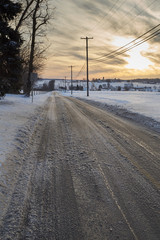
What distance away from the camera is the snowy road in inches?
79.2

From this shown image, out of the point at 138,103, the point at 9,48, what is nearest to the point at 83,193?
the point at 9,48

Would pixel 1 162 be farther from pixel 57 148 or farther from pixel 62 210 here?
pixel 62 210

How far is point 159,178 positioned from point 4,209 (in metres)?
2.80

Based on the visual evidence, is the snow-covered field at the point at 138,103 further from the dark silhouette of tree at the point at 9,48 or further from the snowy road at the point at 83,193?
the dark silhouette of tree at the point at 9,48

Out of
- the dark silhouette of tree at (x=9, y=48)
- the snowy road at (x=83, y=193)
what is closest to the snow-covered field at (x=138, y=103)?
the snowy road at (x=83, y=193)

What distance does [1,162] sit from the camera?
353 centimetres

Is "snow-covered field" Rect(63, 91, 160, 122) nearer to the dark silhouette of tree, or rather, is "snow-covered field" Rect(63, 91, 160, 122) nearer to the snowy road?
the snowy road

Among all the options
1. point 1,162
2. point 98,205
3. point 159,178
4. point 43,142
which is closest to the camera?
point 98,205

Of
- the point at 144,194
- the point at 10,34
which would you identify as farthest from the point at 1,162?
the point at 10,34

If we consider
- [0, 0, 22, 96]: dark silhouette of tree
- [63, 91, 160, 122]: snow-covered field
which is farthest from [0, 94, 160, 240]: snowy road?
[0, 0, 22, 96]: dark silhouette of tree

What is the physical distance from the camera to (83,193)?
2723 mm

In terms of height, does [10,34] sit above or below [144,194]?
above

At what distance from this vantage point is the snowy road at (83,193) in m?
2.01

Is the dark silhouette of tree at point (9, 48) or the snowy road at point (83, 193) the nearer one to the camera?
the snowy road at point (83, 193)
